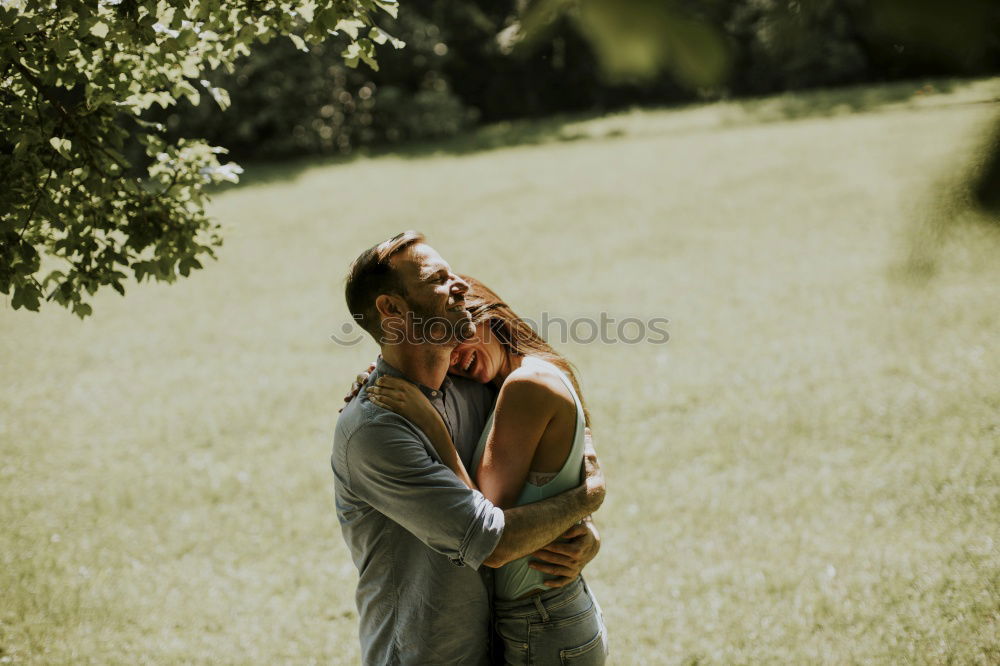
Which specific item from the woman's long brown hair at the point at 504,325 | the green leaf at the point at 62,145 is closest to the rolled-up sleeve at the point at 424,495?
the woman's long brown hair at the point at 504,325

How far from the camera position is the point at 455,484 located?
2295mm

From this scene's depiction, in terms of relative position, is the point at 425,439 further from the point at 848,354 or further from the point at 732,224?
the point at 732,224

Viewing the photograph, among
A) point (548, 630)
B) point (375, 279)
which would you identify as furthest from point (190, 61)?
point (548, 630)

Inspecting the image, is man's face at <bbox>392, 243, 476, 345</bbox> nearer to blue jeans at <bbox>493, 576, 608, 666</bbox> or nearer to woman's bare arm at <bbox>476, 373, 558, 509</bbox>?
woman's bare arm at <bbox>476, 373, 558, 509</bbox>

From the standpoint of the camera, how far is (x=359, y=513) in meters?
2.55

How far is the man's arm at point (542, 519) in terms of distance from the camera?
7.77 feet

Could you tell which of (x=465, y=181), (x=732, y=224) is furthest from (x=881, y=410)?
(x=465, y=181)

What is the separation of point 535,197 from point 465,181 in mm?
2074

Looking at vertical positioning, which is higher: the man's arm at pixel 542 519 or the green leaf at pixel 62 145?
the green leaf at pixel 62 145

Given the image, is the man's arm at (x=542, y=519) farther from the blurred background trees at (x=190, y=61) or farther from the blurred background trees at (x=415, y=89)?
the blurred background trees at (x=415, y=89)

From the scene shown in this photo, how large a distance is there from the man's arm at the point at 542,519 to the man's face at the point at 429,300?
0.61 metres

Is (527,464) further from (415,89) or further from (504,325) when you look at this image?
(415,89)

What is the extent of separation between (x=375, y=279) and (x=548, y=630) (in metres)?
1.29

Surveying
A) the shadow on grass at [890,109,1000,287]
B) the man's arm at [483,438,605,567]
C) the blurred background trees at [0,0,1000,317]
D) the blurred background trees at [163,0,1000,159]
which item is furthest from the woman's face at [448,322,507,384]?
the blurred background trees at [163,0,1000,159]
